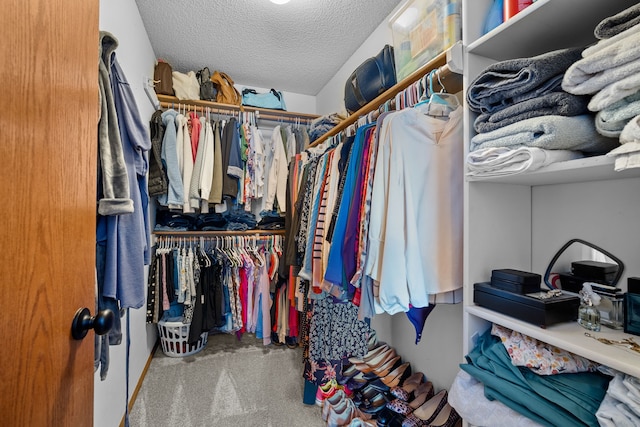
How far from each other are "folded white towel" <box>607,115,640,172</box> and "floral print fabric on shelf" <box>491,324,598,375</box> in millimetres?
474

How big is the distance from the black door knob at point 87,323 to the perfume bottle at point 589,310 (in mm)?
1107

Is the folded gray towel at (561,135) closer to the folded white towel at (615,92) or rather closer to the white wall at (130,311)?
the folded white towel at (615,92)

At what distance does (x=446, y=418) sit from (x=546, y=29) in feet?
5.05

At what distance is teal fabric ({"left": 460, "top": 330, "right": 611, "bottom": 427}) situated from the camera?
0.62 metres

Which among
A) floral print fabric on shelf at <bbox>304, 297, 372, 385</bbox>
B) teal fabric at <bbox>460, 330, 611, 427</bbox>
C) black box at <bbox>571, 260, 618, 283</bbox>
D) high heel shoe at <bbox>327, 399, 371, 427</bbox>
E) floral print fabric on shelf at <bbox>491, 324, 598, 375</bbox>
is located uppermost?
black box at <bbox>571, 260, 618, 283</bbox>

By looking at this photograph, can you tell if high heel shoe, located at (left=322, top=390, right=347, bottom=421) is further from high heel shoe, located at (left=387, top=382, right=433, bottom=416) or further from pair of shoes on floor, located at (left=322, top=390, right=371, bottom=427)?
high heel shoe, located at (left=387, top=382, right=433, bottom=416)

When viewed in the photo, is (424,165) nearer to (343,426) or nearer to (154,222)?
(343,426)

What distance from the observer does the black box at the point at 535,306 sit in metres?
0.70

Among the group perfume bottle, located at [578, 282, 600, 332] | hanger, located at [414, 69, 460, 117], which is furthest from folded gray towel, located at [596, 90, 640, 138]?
hanger, located at [414, 69, 460, 117]

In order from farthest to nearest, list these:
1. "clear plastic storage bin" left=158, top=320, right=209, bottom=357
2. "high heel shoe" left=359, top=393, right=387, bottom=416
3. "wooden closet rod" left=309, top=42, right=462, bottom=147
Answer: "clear plastic storage bin" left=158, top=320, right=209, bottom=357, "high heel shoe" left=359, top=393, right=387, bottom=416, "wooden closet rod" left=309, top=42, right=462, bottom=147

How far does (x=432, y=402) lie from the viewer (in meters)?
1.38

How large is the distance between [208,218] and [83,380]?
83.9 inches

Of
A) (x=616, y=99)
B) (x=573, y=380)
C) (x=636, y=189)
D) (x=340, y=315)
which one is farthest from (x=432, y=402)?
(x=616, y=99)

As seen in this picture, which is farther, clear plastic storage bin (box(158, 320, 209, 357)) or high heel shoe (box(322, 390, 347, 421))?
clear plastic storage bin (box(158, 320, 209, 357))
